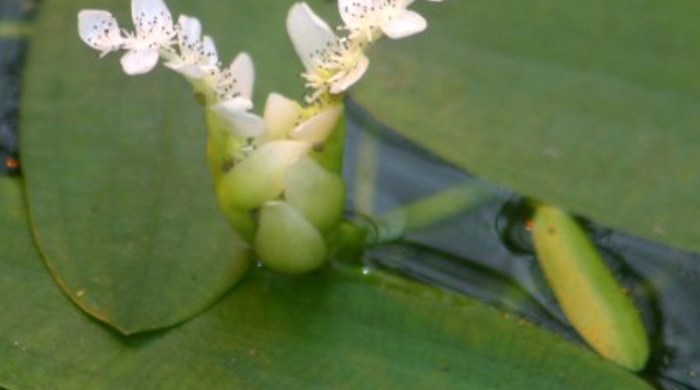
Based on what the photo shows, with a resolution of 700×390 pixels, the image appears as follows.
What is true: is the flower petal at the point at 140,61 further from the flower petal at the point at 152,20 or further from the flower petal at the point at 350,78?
the flower petal at the point at 350,78

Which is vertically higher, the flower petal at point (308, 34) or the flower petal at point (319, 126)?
the flower petal at point (308, 34)

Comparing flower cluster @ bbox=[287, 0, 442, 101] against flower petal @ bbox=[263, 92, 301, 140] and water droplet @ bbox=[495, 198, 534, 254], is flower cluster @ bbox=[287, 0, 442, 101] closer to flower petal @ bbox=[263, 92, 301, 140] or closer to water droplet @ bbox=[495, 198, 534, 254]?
flower petal @ bbox=[263, 92, 301, 140]

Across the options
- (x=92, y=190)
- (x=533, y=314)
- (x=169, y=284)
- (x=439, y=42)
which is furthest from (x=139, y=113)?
(x=533, y=314)

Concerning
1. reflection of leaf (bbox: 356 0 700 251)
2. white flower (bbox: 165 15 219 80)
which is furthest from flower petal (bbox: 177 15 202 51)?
reflection of leaf (bbox: 356 0 700 251)

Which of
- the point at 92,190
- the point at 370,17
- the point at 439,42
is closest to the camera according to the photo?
the point at 370,17

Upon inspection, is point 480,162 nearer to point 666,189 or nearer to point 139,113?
→ point 666,189

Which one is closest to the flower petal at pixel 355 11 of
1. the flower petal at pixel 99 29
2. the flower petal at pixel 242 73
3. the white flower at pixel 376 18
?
the white flower at pixel 376 18

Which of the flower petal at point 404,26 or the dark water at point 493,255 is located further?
the dark water at point 493,255
